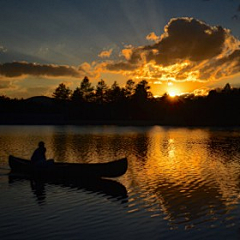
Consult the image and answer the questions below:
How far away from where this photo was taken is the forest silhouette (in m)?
129

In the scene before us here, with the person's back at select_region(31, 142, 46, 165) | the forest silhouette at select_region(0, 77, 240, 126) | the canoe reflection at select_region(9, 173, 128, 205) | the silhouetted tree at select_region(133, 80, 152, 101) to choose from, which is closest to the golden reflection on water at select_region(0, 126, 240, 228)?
the canoe reflection at select_region(9, 173, 128, 205)

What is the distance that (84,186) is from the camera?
67.5ft

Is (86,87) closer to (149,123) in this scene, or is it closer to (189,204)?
(149,123)

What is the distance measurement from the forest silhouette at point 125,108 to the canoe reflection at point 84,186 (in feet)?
372

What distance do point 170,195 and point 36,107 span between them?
146 metres

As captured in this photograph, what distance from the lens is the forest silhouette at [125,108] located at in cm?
12938

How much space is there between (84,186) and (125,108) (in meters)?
131

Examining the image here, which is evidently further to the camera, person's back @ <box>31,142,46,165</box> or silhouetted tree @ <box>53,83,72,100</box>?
silhouetted tree @ <box>53,83,72,100</box>

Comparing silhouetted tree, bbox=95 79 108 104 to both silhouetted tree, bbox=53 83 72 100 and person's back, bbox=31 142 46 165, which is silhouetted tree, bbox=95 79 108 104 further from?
person's back, bbox=31 142 46 165

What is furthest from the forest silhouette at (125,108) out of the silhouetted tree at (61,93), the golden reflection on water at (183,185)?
the golden reflection on water at (183,185)

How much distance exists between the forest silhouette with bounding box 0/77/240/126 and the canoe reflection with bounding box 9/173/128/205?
11324cm

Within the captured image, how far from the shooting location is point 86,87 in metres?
163

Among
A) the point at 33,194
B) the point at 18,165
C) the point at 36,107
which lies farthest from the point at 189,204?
the point at 36,107

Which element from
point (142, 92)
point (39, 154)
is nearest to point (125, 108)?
point (142, 92)
